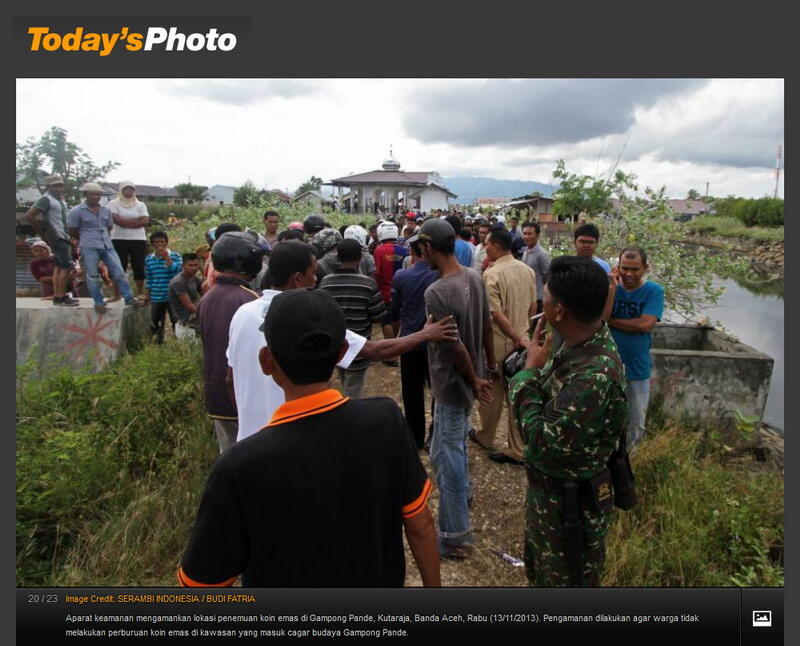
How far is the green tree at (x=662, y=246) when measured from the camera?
18.0 ft

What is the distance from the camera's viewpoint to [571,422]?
1.67 metres

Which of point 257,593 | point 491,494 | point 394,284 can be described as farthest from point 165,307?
point 257,593

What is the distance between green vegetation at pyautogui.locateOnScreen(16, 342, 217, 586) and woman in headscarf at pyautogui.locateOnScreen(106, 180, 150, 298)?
2.06 metres

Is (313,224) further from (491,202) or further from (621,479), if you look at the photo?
(491,202)

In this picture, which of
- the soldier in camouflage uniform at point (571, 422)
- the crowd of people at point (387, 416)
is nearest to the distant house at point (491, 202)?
the crowd of people at point (387, 416)

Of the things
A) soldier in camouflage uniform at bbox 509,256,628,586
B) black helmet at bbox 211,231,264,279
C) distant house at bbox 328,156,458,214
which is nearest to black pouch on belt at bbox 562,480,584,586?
soldier in camouflage uniform at bbox 509,256,628,586

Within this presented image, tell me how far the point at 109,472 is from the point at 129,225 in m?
3.48

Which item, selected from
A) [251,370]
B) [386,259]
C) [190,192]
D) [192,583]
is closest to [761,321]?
[386,259]

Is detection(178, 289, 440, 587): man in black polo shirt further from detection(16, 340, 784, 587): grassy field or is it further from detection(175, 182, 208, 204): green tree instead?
detection(175, 182, 208, 204): green tree

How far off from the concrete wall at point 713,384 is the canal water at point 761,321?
99.4 inches

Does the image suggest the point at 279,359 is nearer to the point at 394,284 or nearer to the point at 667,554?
the point at 394,284

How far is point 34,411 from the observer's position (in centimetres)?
396

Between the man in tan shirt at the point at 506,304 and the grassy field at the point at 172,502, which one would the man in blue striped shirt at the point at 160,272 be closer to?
the grassy field at the point at 172,502

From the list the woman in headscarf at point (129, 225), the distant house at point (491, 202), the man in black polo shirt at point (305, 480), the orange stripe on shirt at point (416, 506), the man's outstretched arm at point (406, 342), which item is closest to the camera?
the man in black polo shirt at point (305, 480)
